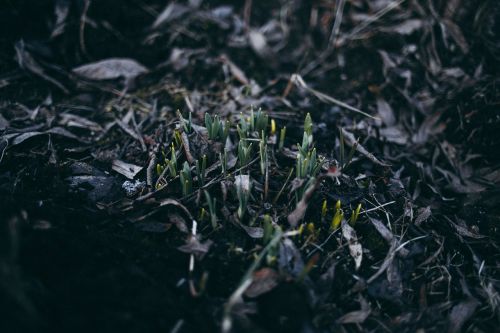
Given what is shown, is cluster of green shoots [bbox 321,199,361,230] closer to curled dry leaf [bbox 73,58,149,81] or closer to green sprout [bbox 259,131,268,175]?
green sprout [bbox 259,131,268,175]

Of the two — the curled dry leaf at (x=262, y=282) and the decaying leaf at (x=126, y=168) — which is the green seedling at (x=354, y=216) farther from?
the decaying leaf at (x=126, y=168)

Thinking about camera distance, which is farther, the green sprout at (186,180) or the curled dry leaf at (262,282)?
the green sprout at (186,180)

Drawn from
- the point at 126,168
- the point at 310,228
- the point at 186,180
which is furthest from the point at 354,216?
the point at 126,168

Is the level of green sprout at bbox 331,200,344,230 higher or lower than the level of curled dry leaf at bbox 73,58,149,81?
lower

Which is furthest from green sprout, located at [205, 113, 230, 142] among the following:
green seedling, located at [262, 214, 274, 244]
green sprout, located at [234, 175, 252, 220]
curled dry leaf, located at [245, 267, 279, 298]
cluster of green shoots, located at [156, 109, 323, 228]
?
curled dry leaf, located at [245, 267, 279, 298]

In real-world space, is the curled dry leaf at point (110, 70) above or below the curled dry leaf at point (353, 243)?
above

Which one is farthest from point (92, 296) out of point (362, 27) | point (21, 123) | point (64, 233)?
point (362, 27)

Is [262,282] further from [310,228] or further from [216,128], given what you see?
[216,128]

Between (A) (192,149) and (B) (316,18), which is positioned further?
(B) (316,18)

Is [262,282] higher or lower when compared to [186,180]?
lower

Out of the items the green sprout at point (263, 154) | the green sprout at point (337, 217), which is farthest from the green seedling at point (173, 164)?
the green sprout at point (337, 217)

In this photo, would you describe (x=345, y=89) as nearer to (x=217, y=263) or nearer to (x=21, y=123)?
(x=217, y=263)
